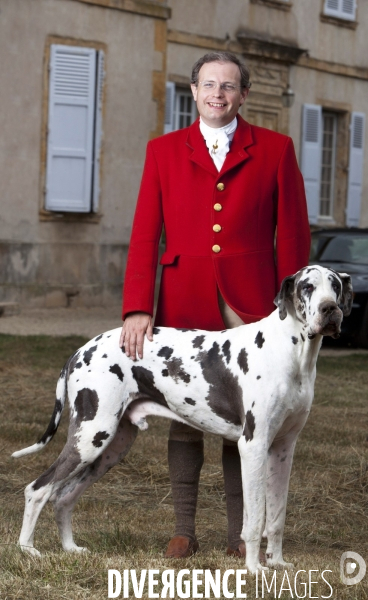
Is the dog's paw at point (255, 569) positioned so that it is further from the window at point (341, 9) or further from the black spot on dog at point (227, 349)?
the window at point (341, 9)

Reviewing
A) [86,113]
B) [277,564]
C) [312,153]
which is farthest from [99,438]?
[312,153]

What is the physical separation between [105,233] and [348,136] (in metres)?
6.55

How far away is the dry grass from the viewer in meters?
4.14

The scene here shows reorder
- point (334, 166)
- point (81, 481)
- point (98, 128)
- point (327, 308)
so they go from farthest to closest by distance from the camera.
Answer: point (334, 166)
point (98, 128)
point (81, 481)
point (327, 308)

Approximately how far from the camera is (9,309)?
14.3 m

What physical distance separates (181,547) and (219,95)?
1875 mm

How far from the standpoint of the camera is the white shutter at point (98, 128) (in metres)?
15.6

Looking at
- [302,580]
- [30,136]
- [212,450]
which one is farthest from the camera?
[30,136]

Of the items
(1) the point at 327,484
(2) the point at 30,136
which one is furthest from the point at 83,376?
(2) the point at 30,136

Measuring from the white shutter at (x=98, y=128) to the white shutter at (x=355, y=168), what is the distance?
644 centimetres

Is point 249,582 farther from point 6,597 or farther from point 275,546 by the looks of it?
point 6,597

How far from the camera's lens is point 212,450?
6.96 m

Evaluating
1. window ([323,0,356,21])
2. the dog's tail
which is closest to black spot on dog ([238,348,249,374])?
the dog's tail

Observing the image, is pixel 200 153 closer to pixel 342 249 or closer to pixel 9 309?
pixel 342 249
